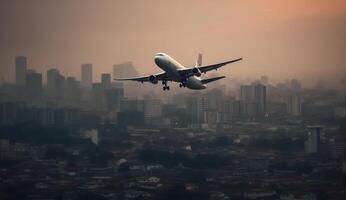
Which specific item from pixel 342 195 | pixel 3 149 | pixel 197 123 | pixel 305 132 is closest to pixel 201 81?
pixel 197 123

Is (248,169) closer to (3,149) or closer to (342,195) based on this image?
(342,195)

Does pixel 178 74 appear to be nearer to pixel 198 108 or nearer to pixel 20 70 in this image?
pixel 198 108

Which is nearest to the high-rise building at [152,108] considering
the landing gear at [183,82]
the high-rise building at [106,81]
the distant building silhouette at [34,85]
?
the landing gear at [183,82]

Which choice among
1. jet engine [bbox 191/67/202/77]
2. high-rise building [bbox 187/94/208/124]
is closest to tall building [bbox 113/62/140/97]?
high-rise building [bbox 187/94/208/124]

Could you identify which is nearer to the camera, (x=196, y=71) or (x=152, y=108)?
(x=196, y=71)

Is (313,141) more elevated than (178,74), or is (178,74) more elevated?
(178,74)

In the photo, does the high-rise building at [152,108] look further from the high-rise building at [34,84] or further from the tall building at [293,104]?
the tall building at [293,104]

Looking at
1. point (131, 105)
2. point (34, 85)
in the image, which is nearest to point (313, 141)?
point (131, 105)

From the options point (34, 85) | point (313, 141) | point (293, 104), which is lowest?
point (313, 141)
